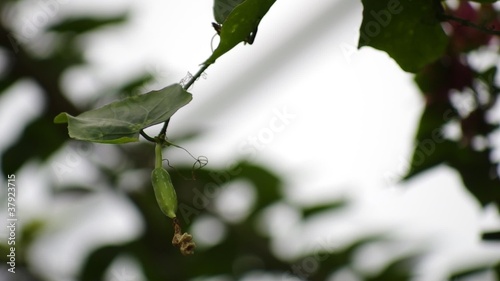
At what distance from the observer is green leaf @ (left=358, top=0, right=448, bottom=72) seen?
50 centimetres

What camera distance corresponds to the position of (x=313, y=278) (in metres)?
0.98

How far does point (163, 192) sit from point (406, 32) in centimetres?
20

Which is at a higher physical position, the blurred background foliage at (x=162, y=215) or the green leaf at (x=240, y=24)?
the green leaf at (x=240, y=24)

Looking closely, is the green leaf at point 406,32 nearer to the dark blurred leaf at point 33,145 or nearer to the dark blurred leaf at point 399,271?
the dark blurred leaf at point 399,271

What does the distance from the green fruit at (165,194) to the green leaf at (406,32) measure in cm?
16

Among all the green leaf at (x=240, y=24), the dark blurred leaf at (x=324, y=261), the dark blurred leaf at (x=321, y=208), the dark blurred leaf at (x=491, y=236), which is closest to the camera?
the green leaf at (x=240, y=24)

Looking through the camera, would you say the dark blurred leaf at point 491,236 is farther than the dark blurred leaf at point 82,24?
No

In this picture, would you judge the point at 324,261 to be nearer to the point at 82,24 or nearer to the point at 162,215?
the point at 162,215

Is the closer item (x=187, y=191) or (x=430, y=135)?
(x=430, y=135)

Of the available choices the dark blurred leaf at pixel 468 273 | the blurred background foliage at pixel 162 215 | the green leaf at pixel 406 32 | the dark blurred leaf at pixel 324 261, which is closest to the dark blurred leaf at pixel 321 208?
the blurred background foliage at pixel 162 215

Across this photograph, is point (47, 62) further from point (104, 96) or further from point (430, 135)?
point (430, 135)

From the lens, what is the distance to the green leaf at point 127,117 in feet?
1.44

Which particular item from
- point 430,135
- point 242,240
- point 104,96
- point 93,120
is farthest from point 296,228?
point 93,120

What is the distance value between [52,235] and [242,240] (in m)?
0.32
